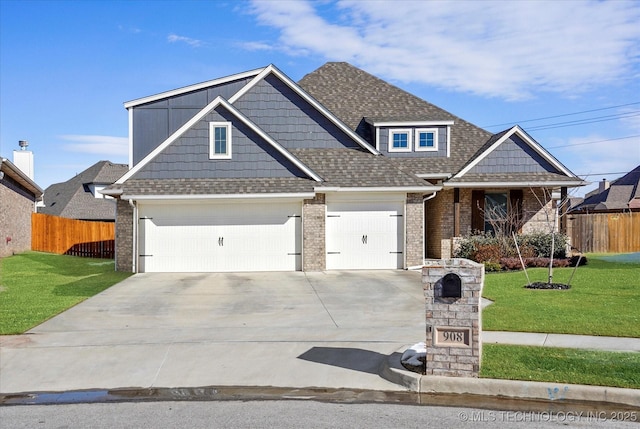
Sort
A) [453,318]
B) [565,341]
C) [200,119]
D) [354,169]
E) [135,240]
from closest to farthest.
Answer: [453,318]
[565,341]
[135,240]
[200,119]
[354,169]

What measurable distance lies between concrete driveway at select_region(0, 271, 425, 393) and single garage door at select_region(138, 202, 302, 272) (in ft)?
11.0

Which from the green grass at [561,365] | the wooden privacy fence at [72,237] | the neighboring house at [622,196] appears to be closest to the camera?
the green grass at [561,365]

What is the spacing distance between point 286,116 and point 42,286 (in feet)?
33.9

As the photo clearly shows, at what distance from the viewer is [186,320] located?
482 inches

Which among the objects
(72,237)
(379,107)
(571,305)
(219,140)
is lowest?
(571,305)

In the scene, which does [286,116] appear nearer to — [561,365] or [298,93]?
[298,93]

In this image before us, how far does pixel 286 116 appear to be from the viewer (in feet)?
74.5

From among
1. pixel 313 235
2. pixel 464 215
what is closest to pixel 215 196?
pixel 313 235

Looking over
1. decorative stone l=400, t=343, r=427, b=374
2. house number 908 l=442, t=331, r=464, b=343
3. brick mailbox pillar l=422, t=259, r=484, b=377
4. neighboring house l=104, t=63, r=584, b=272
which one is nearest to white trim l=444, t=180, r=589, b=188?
neighboring house l=104, t=63, r=584, b=272

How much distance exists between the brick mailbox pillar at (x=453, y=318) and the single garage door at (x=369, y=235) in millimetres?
12558

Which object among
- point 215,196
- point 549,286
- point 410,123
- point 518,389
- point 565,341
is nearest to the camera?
point 518,389

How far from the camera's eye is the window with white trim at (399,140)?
956 inches

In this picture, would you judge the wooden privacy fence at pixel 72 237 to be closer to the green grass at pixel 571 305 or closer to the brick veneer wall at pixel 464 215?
the brick veneer wall at pixel 464 215

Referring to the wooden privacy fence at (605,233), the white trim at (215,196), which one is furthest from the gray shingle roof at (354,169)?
the wooden privacy fence at (605,233)
